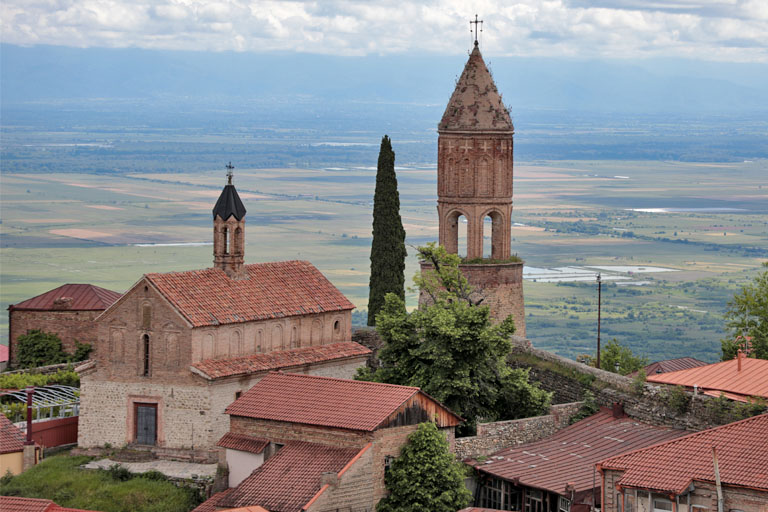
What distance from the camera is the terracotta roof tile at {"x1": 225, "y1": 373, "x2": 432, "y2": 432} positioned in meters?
41.2

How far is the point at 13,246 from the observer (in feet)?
594

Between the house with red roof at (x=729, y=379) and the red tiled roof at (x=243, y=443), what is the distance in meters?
12.1

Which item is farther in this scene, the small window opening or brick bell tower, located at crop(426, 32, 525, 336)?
brick bell tower, located at crop(426, 32, 525, 336)

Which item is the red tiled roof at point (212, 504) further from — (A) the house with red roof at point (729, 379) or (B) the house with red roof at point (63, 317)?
(B) the house with red roof at point (63, 317)

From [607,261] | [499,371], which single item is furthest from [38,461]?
[607,261]

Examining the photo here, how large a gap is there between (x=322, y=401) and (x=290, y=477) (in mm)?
3150

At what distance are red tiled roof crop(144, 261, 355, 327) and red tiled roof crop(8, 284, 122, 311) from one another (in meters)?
10.7

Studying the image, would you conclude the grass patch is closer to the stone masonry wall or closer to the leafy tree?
the stone masonry wall

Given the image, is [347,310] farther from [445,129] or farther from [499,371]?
[445,129]

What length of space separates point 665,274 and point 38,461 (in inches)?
5375

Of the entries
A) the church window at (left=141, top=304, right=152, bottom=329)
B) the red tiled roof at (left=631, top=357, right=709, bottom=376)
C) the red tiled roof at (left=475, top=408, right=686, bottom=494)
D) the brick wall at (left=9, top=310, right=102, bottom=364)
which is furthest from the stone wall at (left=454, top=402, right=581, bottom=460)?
the brick wall at (left=9, top=310, right=102, bottom=364)

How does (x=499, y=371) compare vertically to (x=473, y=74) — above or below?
below

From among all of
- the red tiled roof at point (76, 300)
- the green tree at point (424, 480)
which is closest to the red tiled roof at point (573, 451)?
the green tree at point (424, 480)

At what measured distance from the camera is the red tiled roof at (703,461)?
34.3 metres
